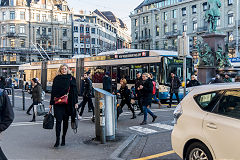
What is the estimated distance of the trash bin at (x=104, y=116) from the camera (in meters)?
7.91

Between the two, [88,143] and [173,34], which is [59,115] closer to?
[88,143]

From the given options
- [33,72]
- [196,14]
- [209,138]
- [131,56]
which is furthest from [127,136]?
[196,14]

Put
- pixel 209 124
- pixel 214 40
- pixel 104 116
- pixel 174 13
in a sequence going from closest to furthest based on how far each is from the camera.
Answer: pixel 209 124 → pixel 104 116 → pixel 214 40 → pixel 174 13

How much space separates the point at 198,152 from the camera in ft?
16.3

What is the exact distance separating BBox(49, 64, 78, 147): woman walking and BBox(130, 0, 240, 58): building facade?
169 ft

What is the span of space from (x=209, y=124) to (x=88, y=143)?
397 cm

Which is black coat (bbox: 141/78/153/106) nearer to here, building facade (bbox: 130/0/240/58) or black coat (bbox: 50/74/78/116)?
black coat (bbox: 50/74/78/116)

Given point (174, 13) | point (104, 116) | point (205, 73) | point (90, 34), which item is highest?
point (174, 13)

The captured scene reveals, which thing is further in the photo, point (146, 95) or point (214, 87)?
point (146, 95)

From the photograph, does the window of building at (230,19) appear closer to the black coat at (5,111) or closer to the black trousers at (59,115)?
the black trousers at (59,115)

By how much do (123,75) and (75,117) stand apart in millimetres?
14744

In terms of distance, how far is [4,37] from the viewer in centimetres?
7538

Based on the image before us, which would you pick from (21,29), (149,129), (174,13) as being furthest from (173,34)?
(149,129)

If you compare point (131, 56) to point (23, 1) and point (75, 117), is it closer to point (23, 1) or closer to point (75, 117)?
point (75, 117)
